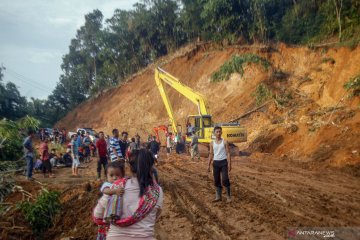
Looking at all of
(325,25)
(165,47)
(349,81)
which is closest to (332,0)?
(325,25)

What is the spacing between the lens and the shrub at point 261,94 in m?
24.7

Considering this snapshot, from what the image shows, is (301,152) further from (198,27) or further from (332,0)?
(198,27)

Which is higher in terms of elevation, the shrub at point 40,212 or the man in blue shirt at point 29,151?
the man in blue shirt at point 29,151

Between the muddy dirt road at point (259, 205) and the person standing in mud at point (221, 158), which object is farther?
the person standing in mud at point (221, 158)

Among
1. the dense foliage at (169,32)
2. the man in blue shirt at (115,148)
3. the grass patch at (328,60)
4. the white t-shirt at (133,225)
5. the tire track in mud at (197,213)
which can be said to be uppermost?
the dense foliage at (169,32)

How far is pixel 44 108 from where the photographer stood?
5362 centimetres

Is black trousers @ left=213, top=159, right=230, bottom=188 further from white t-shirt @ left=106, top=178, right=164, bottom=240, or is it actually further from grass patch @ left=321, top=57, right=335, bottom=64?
grass patch @ left=321, top=57, right=335, bottom=64

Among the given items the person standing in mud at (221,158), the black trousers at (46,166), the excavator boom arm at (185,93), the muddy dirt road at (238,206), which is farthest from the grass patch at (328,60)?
the black trousers at (46,166)

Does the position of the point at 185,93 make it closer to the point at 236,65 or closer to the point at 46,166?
the point at 236,65

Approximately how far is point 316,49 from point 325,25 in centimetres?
244

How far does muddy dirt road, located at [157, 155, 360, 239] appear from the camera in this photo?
632cm

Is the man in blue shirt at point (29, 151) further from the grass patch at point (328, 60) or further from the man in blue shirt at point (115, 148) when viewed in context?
the grass patch at point (328, 60)

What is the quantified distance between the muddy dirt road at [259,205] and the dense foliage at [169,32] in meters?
7.87

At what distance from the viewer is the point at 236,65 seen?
94.5ft
